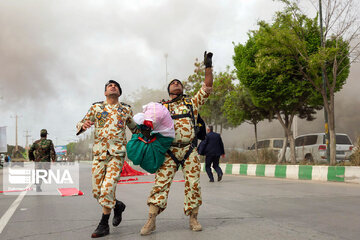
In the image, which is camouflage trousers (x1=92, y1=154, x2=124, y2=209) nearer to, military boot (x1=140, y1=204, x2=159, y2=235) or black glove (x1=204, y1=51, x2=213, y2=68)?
military boot (x1=140, y1=204, x2=159, y2=235)

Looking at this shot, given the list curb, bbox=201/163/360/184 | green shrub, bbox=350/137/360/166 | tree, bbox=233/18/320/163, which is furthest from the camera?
tree, bbox=233/18/320/163

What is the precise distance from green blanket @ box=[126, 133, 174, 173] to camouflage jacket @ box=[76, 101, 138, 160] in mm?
272

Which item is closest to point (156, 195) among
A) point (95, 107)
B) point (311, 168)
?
point (95, 107)

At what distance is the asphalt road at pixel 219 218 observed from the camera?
4656 millimetres

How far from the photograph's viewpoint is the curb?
469 inches

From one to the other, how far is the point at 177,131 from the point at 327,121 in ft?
40.5

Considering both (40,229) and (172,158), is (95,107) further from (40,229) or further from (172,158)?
(40,229)

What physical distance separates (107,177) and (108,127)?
608mm

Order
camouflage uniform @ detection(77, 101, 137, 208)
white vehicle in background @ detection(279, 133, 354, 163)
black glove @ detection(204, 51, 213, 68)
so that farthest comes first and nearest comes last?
white vehicle in background @ detection(279, 133, 354, 163), black glove @ detection(204, 51, 213, 68), camouflage uniform @ detection(77, 101, 137, 208)

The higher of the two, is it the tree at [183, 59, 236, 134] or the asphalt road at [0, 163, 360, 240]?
the tree at [183, 59, 236, 134]

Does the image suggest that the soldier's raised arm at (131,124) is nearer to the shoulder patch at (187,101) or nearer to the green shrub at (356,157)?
the shoulder patch at (187,101)

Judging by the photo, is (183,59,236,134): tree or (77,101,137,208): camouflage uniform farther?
(183,59,236,134): tree

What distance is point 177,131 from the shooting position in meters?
4.82

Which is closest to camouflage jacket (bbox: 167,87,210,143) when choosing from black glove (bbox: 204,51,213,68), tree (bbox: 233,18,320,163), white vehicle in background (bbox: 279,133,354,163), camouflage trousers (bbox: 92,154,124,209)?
black glove (bbox: 204,51,213,68)
